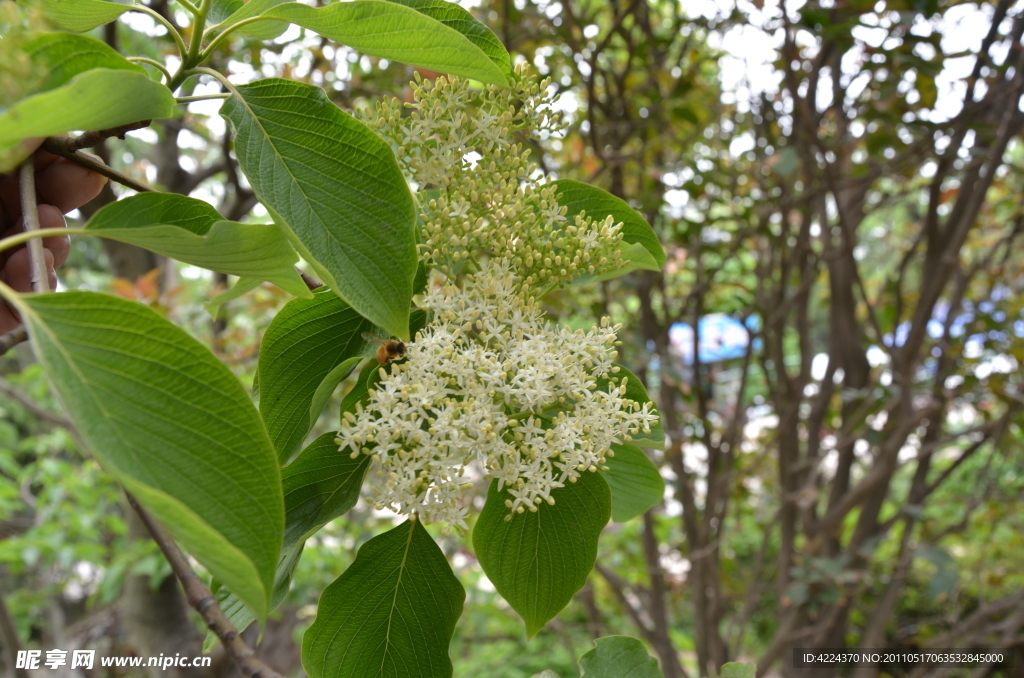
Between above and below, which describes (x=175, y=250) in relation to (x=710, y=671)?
above

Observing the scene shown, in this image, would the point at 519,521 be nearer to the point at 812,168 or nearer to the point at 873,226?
the point at 812,168

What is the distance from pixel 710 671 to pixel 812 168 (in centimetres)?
118

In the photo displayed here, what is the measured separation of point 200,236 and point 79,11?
0.19 meters

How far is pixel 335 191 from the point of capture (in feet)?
1.30

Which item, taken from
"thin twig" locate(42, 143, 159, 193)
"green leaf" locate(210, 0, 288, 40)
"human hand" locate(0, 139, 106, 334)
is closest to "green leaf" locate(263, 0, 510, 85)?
"green leaf" locate(210, 0, 288, 40)

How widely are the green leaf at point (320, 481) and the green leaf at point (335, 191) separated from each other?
109 mm

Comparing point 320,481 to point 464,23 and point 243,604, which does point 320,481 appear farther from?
point 464,23

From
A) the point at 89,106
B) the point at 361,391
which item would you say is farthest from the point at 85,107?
the point at 361,391

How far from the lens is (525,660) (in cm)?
259

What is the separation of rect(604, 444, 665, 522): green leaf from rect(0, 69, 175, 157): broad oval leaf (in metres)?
0.39

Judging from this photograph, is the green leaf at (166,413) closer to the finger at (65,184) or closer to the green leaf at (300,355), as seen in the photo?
the green leaf at (300,355)

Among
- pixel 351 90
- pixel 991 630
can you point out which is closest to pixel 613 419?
pixel 351 90

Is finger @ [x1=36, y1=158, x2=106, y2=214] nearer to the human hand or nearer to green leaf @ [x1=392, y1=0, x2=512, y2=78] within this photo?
the human hand

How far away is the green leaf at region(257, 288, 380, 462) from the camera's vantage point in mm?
457
